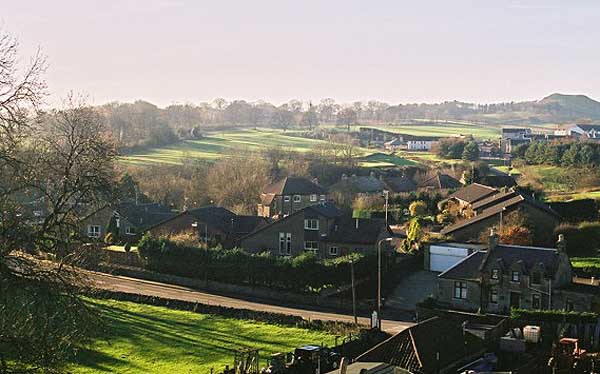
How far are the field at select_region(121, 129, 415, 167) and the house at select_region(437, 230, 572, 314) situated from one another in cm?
5112

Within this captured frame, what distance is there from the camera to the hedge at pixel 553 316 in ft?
111

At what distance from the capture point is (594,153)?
273ft

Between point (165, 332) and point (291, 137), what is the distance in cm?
10723

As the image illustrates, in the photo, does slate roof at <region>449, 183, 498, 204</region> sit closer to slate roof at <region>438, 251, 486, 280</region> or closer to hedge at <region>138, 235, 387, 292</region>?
hedge at <region>138, 235, 387, 292</region>

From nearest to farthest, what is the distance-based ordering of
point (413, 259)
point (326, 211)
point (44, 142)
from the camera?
point (44, 142), point (413, 259), point (326, 211)

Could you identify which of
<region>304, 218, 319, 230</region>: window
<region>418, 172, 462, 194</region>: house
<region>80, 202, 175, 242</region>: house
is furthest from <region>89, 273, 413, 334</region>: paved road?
<region>418, 172, 462, 194</region>: house

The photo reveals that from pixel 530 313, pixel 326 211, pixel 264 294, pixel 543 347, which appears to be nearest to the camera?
pixel 543 347

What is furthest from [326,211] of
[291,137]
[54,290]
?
[291,137]

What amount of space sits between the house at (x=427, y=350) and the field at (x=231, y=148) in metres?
59.5

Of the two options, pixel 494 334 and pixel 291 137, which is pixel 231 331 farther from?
pixel 291 137

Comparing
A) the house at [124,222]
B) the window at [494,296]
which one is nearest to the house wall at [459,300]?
the window at [494,296]

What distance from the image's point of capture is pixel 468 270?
41062mm

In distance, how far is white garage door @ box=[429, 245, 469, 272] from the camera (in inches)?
1943

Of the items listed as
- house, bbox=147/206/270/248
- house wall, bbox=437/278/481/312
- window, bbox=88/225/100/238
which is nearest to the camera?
house wall, bbox=437/278/481/312
